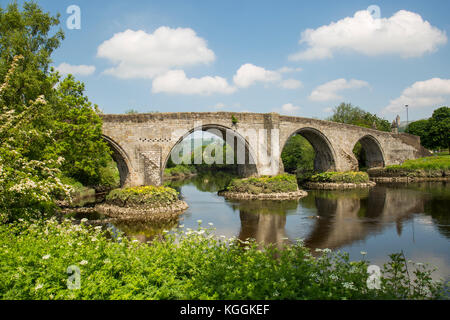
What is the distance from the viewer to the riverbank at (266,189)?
24.9 m

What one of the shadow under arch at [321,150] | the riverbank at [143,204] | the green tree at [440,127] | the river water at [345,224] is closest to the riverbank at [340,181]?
the shadow under arch at [321,150]

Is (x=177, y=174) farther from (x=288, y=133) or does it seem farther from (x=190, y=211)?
(x=190, y=211)

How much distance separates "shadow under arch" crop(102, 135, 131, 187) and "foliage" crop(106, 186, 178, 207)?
2.31 meters

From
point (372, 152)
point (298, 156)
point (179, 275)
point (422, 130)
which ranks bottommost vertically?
point (179, 275)

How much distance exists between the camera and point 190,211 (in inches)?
770

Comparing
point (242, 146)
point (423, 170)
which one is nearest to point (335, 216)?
point (242, 146)

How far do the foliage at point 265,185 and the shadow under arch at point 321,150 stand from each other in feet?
30.0

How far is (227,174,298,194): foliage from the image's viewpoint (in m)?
25.2

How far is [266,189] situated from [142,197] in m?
10.8

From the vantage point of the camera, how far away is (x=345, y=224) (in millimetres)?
14914

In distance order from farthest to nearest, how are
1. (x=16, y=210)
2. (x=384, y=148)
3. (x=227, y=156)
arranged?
(x=227, y=156) < (x=384, y=148) < (x=16, y=210)

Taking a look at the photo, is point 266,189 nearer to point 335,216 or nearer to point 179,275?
point 335,216

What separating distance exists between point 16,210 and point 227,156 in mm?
50382

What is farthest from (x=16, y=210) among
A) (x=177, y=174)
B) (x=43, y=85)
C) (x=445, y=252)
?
(x=177, y=174)
